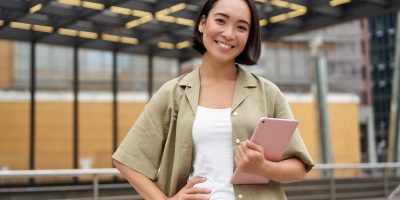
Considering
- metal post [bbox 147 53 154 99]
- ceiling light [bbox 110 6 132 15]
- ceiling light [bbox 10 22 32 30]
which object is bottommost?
metal post [bbox 147 53 154 99]

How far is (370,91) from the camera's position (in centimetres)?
5209

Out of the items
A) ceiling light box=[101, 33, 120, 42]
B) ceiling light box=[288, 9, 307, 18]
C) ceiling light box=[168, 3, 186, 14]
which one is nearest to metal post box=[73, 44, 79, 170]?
ceiling light box=[101, 33, 120, 42]

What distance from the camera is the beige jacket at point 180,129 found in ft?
4.77

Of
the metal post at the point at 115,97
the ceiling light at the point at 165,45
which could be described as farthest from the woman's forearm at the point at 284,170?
the metal post at the point at 115,97

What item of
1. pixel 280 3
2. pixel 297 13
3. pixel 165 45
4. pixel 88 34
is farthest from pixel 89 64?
pixel 297 13

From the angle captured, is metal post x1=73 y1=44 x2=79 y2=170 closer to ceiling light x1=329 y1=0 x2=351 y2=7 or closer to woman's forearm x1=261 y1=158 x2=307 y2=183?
ceiling light x1=329 y1=0 x2=351 y2=7

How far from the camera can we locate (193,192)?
1424 millimetres

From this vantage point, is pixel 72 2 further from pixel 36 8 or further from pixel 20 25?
pixel 20 25

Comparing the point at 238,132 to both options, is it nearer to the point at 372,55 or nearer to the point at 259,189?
the point at 259,189

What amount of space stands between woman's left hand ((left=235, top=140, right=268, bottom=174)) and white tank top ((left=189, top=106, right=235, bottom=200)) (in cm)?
10

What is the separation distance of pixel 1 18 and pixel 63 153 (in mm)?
4494

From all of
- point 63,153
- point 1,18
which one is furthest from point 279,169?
point 63,153

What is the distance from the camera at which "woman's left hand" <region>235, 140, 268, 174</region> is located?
1.35 m

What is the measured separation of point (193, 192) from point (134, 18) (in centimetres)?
1254
